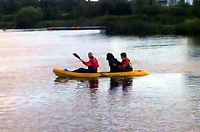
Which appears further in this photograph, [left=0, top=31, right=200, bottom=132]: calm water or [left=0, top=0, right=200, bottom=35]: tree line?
[left=0, top=0, right=200, bottom=35]: tree line

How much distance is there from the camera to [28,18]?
122938 mm

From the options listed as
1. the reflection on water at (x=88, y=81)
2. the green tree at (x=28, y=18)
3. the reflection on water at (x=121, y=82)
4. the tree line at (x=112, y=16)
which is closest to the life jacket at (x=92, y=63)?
the reflection on water at (x=88, y=81)

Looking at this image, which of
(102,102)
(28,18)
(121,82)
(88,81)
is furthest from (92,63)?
(28,18)

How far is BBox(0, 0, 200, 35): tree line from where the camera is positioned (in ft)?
251

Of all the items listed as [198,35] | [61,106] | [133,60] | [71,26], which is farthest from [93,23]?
[61,106]

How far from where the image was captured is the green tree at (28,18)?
12261cm

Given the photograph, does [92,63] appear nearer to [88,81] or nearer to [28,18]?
[88,81]

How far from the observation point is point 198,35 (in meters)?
70.4

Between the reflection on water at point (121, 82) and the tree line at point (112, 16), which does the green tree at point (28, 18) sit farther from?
the reflection on water at point (121, 82)

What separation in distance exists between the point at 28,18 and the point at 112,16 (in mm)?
23730

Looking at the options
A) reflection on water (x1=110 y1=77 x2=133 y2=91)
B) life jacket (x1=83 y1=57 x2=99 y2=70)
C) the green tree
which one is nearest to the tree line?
the green tree

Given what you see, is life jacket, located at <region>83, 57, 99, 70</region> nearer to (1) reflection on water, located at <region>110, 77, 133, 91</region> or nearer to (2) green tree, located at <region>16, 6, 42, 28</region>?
(1) reflection on water, located at <region>110, 77, 133, 91</region>

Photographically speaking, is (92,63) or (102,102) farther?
(92,63)

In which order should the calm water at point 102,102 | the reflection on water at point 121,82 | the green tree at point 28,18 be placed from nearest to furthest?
the calm water at point 102,102, the reflection on water at point 121,82, the green tree at point 28,18
